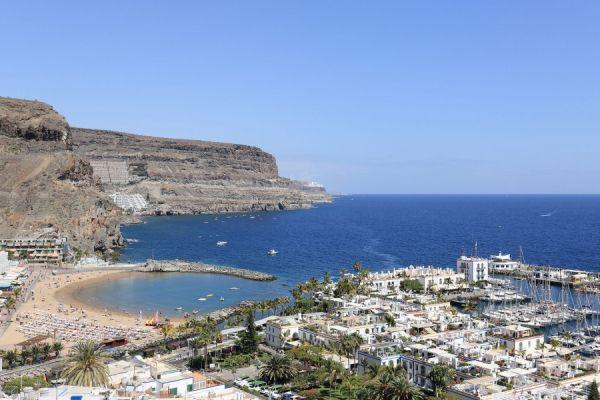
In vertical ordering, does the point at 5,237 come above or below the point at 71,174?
→ below

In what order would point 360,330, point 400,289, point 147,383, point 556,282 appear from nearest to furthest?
point 147,383
point 360,330
point 400,289
point 556,282

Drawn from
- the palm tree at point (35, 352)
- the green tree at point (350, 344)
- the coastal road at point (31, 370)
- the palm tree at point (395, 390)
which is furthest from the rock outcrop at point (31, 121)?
the palm tree at point (395, 390)

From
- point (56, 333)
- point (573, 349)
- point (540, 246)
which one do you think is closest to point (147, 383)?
point (56, 333)

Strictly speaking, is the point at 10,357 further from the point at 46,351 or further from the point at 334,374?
the point at 334,374

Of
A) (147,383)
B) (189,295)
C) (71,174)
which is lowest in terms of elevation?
(189,295)

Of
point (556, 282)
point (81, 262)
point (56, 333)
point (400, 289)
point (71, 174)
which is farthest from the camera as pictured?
point (71, 174)

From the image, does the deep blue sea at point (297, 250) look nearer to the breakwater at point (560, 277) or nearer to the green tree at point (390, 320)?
the breakwater at point (560, 277)

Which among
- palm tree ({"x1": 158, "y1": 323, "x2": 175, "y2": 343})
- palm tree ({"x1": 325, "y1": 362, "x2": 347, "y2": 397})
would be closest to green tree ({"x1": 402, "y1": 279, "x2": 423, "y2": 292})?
palm tree ({"x1": 158, "y1": 323, "x2": 175, "y2": 343})

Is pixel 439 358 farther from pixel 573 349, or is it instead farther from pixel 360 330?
pixel 573 349
